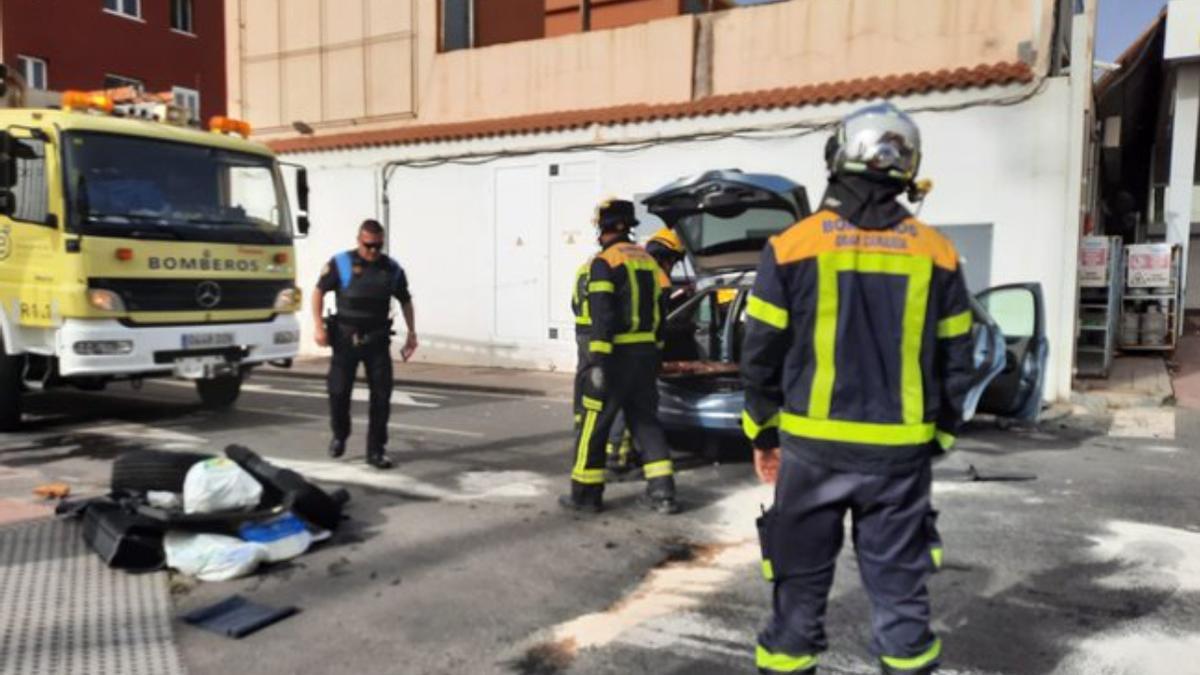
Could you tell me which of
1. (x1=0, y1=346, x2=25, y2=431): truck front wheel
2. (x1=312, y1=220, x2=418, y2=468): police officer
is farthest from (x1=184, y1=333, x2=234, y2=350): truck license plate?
(x1=312, y1=220, x2=418, y2=468): police officer

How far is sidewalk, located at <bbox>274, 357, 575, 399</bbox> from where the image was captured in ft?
36.0

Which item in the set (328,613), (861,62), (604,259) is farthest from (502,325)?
(328,613)

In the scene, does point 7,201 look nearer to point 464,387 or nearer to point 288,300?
point 288,300

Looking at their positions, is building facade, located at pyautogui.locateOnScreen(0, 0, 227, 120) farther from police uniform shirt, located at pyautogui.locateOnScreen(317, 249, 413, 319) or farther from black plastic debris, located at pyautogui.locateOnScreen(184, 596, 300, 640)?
black plastic debris, located at pyautogui.locateOnScreen(184, 596, 300, 640)

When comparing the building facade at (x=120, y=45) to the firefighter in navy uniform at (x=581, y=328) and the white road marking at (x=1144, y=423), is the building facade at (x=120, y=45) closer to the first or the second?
the firefighter in navy uniform at (x=581, y=328)

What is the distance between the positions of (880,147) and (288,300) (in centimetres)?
689

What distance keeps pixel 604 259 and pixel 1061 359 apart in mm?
6282

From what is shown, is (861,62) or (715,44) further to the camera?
(715,44)

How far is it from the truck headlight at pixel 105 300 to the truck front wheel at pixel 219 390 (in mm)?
2153

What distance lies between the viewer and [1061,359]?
9.41 m

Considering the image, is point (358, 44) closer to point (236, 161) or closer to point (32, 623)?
point (236, 161)

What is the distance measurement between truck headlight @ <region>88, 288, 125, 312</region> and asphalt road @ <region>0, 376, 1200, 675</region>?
111 cm

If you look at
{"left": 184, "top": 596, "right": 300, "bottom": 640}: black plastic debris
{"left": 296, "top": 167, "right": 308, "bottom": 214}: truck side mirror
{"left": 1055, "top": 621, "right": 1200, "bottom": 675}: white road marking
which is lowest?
{"left": 184, "top": 596, "right": 300, "bottom": 640}: black plastic debris

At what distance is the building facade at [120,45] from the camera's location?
21.7m
